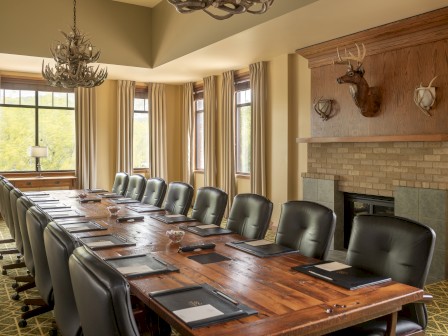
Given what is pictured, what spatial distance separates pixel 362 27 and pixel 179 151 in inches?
222

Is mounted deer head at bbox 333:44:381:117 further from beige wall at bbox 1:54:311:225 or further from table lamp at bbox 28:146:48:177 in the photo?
table lamp at bbox 28:146:48:177

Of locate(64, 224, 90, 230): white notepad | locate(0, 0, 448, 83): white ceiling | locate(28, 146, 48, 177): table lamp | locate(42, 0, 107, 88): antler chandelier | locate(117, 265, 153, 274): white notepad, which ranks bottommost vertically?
locate(117, 265, 153, 274): white notepad

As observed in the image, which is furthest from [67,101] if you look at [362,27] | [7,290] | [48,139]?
[362,27]

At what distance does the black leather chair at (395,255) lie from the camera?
2.14 metres

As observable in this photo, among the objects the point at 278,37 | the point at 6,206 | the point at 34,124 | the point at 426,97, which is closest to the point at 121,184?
the point at 6,206

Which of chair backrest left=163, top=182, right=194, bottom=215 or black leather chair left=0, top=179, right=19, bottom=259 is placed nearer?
black leather chair left=0, top=179, right=19, bottom=259

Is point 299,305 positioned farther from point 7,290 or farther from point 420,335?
point 7,290

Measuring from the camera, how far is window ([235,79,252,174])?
760cm

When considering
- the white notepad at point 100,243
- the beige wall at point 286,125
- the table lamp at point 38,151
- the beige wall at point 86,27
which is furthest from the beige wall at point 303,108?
the table lamp at point 38,151

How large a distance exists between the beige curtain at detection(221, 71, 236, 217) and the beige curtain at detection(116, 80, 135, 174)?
215 centimetres

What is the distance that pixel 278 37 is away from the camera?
540 centimetres

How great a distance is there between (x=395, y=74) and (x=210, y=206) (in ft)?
8.61

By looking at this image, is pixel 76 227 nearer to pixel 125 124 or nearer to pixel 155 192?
pixel 155 192

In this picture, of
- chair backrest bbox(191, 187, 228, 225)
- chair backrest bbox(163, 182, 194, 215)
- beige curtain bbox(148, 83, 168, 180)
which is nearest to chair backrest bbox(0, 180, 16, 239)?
chair backrest bbox(163, 182, 194, 215)
